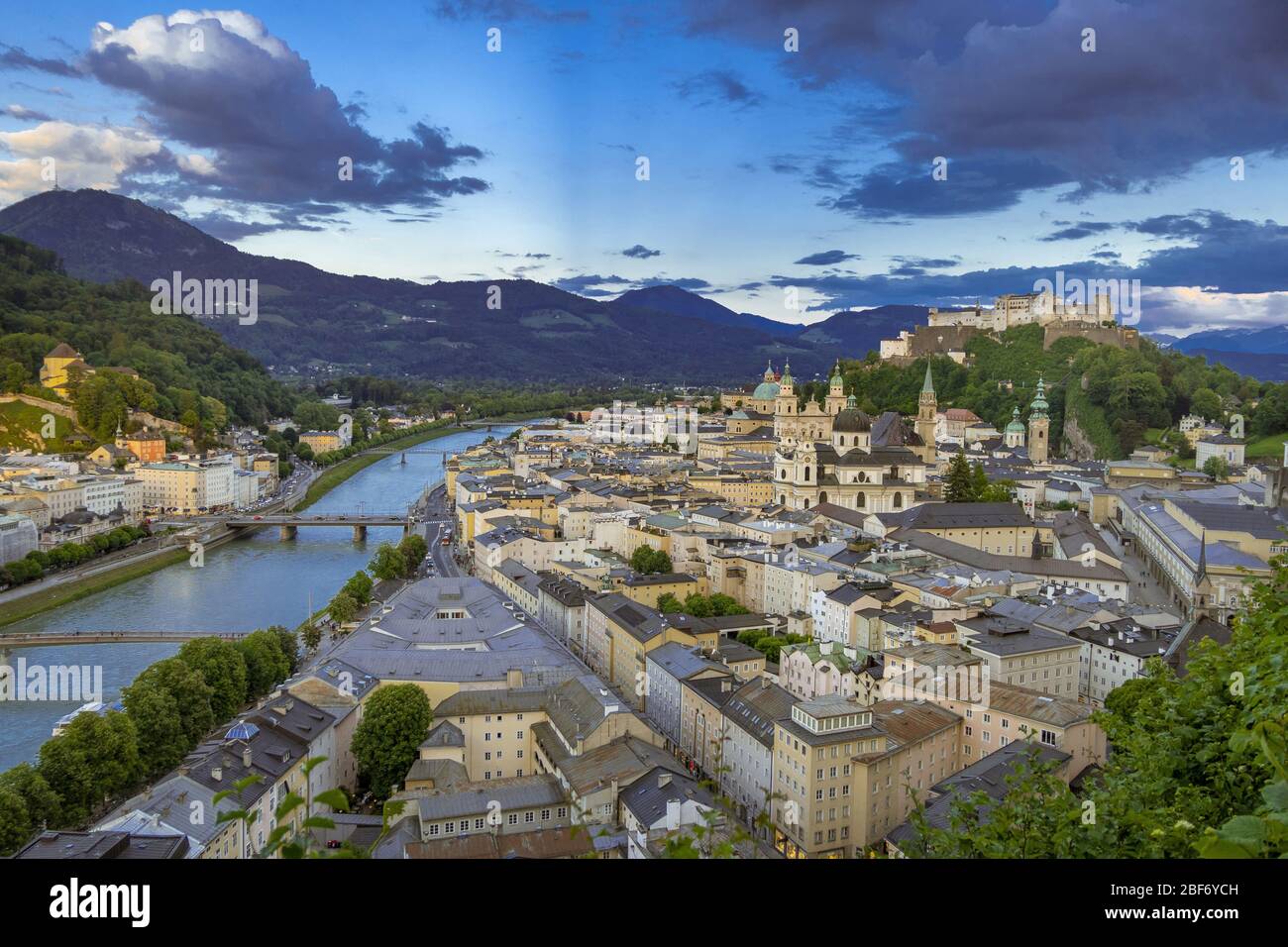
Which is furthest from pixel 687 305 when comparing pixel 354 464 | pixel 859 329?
pixel 354 464

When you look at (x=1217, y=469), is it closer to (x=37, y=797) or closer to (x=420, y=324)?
(x=37, y=797)

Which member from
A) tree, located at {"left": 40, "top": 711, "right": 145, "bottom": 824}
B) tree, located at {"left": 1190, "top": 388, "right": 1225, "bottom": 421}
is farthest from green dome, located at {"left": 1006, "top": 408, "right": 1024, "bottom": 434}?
tree, located at {"left": 40, "top": 711, "right": 145, "bottom": 824}

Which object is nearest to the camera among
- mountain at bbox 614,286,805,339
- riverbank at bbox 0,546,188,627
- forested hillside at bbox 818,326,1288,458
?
riverbank at bbox 0,546,188,627

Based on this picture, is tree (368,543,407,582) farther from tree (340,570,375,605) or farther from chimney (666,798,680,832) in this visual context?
chimney (666,798,680,832)

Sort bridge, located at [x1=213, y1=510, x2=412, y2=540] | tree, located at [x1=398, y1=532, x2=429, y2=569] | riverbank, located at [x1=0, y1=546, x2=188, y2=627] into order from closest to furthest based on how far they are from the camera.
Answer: riverbank, located at [x1=0, y1=546, x2=188, y2=627]
tree, located at [x1=398, y1=532, x2=429, y2=569]
bridge, located at [x1=213, y1=510, x2=412, y2=540]

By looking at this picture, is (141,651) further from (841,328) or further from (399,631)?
(841,328)
